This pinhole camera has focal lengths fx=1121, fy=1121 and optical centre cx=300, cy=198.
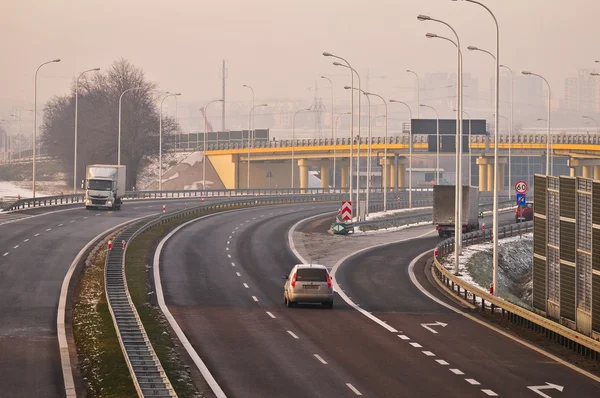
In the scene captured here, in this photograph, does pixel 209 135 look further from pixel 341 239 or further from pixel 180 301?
pixel 180 301

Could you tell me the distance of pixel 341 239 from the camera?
231 feet

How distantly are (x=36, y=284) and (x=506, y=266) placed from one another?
34.8 meters

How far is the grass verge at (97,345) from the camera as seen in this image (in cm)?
2528

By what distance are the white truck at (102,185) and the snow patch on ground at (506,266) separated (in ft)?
99.7

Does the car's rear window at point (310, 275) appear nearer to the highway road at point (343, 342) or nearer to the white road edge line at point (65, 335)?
the highway road at point (343, 342)

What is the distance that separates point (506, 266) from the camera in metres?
70.4

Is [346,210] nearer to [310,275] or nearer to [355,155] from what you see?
[310,275]

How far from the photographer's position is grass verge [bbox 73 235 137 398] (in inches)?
995

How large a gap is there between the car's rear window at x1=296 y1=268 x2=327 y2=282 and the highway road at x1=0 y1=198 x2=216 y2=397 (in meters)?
8.51

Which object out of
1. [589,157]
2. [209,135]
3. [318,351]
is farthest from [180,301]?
[209,135]

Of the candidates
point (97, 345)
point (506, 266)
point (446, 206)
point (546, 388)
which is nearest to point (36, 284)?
point (97, 345)

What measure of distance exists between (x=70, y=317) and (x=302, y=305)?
8607 mm

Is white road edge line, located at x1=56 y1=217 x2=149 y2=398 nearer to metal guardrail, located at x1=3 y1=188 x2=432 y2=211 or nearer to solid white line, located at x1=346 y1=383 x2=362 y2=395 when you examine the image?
solid white line, located at x1=346 y1=383 x2=362 y2=395

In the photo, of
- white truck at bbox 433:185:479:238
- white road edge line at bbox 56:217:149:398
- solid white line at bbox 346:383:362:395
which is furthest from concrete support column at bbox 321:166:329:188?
solid white line at bbox 346:383:362:395
